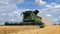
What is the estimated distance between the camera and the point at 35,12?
2922 centimetres

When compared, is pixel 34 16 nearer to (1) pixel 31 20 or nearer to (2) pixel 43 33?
(1) pixel 31 20

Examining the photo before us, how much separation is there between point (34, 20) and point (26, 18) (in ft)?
4.96

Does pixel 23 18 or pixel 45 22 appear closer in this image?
pixel 45 22

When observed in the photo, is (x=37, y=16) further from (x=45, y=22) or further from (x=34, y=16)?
(x=45, y=22)

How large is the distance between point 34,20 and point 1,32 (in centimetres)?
1402

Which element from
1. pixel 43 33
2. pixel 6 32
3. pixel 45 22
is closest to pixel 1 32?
pixel 6 32

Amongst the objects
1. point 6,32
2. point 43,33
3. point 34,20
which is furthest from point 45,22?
point 43,33

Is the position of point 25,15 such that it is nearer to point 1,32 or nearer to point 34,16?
point 34,16

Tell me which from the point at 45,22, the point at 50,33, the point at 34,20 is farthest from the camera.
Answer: the point at 34,20

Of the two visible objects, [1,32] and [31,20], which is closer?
[1,32]

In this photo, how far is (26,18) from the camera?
1164 inches

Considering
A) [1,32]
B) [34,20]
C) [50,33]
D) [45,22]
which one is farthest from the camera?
[34,20]

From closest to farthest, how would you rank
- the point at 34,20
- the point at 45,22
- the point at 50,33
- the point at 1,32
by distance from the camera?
the point at 50,33 < the point at 1,32 < the point at 45,22 < the point at 34,20

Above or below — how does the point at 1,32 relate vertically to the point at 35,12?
below
